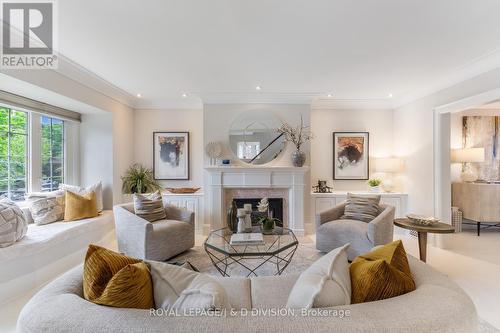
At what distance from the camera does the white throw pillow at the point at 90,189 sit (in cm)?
386

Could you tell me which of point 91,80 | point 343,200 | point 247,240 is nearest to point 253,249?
point 247,240

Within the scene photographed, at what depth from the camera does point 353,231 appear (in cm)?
325

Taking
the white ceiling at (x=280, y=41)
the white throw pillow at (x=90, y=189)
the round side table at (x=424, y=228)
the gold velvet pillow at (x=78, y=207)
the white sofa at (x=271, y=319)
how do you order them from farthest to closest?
the white throw pillow at (x=90, y=189), the gold velvet pillow at (x=78, y=207), the round side table at (x=424, y=228), the white ceiling at (x=280, y=41), the white sofa at (x=271, y=319)

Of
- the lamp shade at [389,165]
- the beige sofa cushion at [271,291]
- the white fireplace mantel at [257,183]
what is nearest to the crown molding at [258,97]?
the white fireplace mantel at [257,183]

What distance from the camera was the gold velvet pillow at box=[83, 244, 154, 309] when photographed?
3.51 ft

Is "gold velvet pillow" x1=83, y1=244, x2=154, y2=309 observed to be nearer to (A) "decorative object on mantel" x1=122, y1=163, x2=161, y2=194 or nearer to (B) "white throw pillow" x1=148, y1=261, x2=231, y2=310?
(B) "white throw pillow" x1=148, y1=261, x2=231, y2=310

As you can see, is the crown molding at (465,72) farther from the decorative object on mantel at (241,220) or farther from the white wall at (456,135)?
the decorative object on mantel at (241,220)

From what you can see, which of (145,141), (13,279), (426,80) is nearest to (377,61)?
(426,80)

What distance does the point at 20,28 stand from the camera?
2324 mm

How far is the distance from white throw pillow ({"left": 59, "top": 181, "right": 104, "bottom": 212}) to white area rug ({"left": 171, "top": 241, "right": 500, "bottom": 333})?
5.69 feet

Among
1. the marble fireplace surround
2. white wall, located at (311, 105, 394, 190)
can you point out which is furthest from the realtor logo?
white wall, located at (311, 105, 394, 190)

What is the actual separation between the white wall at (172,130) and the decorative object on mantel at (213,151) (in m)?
0.46

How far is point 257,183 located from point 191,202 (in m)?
1.28

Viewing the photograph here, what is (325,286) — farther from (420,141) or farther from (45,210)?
(420,141)
